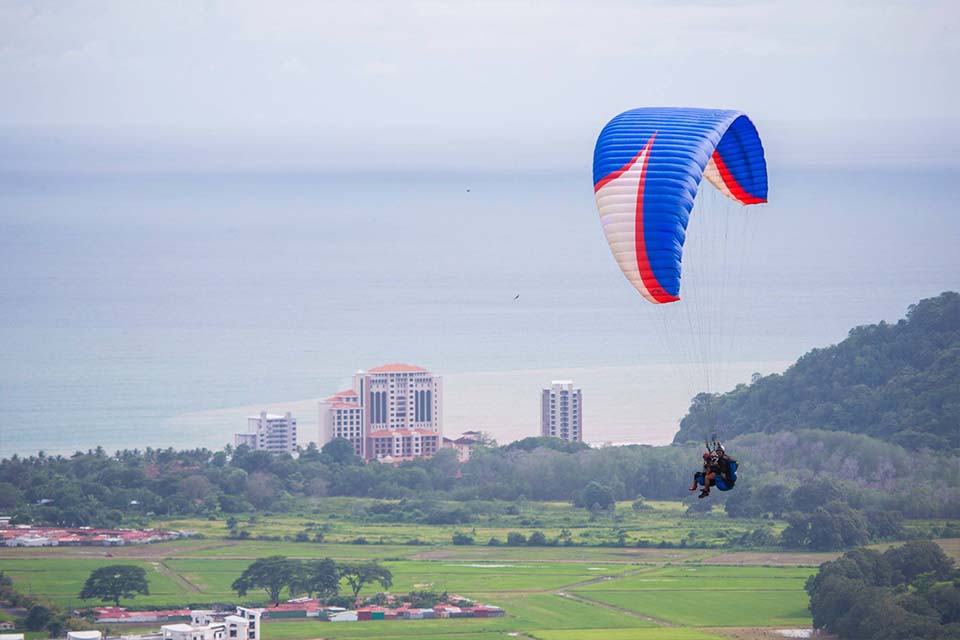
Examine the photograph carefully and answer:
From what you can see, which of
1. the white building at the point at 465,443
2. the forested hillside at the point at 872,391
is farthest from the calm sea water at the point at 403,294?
the forested hillside at the point at 872,391

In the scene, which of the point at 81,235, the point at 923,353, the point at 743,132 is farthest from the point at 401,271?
the point at 743,132

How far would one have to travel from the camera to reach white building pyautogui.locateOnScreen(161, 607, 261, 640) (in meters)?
31.8

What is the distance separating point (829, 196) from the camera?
15312 centimetres

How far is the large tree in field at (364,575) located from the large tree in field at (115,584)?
3695mm

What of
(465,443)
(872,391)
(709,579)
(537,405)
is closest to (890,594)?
(709,579)

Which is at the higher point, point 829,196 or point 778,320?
point 829,196

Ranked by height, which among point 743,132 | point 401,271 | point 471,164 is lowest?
point 743,132

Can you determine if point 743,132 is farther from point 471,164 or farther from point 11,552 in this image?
point 471,164

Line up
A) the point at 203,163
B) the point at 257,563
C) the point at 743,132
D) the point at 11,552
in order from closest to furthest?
the point at 743,132 → the point at 257,563 → the point at 11,552 → the point at 203,163

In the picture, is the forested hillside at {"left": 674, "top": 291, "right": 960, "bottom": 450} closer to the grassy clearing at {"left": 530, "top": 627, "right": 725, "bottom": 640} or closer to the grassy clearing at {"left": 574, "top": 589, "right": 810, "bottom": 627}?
the grassy clearing at {"left": 574, "top": 589, "right": 810, "bottom": 627}

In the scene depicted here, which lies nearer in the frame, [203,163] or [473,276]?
[473,276]

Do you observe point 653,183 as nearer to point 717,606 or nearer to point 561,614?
point 561,614

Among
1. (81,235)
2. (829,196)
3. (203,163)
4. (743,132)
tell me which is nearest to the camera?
(743,132)

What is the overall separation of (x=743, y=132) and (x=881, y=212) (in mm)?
122254
